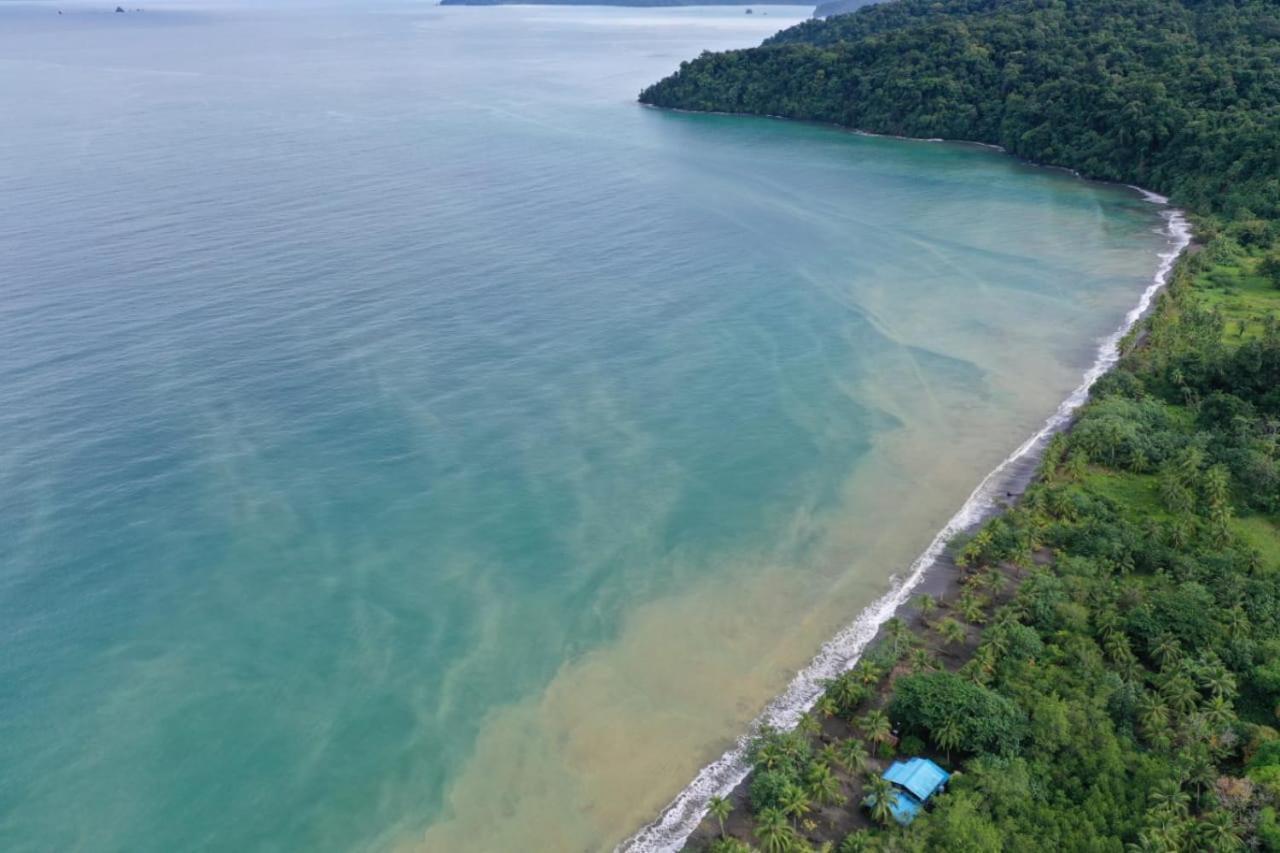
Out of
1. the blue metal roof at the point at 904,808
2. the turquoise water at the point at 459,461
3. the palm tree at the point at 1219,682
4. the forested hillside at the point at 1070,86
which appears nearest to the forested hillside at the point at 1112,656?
the palm tree at the point at 1219,682

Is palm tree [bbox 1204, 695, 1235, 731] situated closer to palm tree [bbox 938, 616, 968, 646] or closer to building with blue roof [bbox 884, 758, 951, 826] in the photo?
palm tree [bbox 938, 616, 968, 646]

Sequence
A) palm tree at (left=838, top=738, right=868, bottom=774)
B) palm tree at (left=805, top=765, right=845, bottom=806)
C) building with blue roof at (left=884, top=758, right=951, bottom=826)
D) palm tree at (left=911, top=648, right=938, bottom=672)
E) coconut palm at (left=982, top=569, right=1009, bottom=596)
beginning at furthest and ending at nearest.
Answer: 1. coconut palm at (left=982, top=569, right=1009, bottom=596)
2. palm tree at (left=911, top=648, right=938, bottom=672)
3. palm tree at (left=838, top=738, right=868, bottom=774)
4. palm tree at (left=805, top=765, right=845, bottom=806)
5. building with blue roof at (left=884, top=758, right=951, bottom=826)

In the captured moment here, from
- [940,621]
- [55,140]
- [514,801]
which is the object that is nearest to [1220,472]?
[940,621]

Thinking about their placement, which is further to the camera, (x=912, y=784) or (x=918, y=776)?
(x=918, y=776)

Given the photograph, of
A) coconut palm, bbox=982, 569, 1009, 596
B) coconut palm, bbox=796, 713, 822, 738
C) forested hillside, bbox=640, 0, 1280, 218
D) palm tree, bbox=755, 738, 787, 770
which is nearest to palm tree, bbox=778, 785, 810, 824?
palm tree, bbox=755, 738, 787, 770

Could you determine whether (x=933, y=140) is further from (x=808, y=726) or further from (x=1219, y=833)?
(x=1219, y=833)

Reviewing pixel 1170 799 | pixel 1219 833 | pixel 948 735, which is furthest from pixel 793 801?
pixel 1219 833

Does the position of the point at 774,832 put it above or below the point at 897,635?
below
